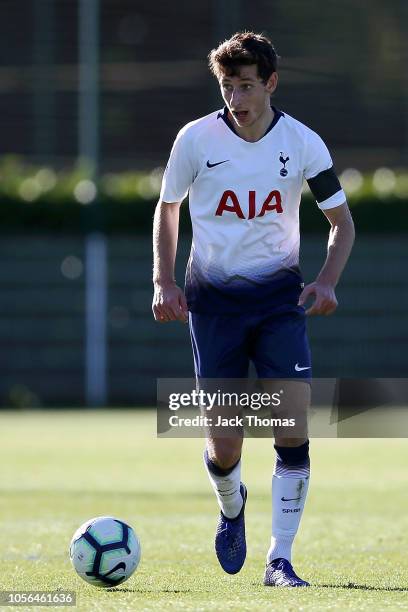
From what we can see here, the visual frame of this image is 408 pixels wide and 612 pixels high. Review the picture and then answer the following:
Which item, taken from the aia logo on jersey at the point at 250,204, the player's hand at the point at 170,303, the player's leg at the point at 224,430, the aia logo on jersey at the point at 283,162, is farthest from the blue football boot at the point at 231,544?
the aia logo on jersey at the point at 283,162

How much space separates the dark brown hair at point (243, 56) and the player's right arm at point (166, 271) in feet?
2.33

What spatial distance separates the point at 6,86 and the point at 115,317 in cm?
493

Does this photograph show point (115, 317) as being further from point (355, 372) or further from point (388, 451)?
point (388, 451)

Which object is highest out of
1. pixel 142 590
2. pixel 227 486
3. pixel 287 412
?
pixel 287 412

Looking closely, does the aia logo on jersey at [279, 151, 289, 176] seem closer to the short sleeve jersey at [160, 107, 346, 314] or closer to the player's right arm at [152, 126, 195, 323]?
the short sleeve jersey at [160, 107, 346, 314]

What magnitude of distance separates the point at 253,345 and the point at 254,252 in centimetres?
44

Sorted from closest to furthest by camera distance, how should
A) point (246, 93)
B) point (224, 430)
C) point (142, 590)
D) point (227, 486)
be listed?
point (142, 590) < point (246, 93) < point (224, 430) < point (227, 486)

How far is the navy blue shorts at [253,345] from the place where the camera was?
7.14 m

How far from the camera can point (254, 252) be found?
7.22m

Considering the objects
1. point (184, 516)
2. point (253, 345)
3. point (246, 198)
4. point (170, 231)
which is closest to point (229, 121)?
point (246, 198)

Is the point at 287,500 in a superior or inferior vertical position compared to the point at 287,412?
inferior

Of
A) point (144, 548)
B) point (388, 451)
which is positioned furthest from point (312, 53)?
point (144, 548)

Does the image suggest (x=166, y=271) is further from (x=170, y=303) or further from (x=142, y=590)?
(x=142, y=590)

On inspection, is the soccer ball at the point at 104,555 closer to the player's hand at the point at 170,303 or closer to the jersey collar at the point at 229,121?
the player's hand at the point at 170,303
